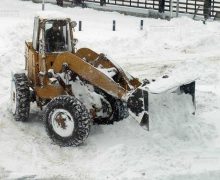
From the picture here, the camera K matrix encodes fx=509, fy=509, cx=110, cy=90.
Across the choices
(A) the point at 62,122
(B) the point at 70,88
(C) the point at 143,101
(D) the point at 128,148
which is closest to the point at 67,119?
(A) the point at 62,122

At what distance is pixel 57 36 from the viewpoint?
448 inches

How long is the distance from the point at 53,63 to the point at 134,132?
2.29 metres

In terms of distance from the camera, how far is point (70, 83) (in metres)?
10.8

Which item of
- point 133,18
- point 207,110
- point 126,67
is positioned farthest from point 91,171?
point 133,18

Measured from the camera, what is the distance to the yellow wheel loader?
→ 9977 millimetres

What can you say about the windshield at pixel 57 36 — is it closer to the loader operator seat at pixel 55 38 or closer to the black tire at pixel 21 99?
the loader operator seat at pixel 55 38

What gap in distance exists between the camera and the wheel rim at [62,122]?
10.2 m

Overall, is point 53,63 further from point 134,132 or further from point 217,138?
point 217,138

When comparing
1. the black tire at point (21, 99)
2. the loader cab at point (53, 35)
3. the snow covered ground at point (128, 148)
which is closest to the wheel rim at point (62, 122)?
the snow covered ground at point (128, 148)

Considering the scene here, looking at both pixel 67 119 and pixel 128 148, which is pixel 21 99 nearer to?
pixel 67 119

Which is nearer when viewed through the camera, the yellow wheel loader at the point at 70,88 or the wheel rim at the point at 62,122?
the yellow wheel loader at the point at 70,88

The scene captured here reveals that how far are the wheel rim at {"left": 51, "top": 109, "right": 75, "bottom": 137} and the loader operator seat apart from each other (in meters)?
1.66

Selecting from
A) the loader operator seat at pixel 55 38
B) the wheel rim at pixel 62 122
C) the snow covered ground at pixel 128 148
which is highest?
the loader operator seat at pixel 55 38

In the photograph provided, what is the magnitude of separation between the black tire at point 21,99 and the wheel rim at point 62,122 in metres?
1.39
